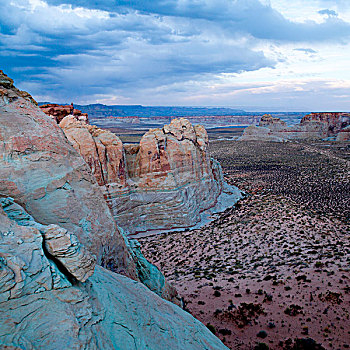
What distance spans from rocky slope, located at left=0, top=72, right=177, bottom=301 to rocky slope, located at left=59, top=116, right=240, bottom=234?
33.1 ft

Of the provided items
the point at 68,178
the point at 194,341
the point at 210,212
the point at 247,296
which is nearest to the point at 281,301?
the point at 247,296

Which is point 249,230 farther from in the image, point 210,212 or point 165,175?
point 165,175

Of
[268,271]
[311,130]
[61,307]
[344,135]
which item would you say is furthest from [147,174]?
[311,130]

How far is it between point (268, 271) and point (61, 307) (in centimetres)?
1275

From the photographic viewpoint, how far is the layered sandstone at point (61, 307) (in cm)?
406

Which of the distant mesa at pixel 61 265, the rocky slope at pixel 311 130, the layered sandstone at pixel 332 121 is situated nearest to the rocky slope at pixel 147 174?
the distant mesa at pixel 61 265

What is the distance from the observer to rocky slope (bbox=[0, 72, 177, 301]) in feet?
23.1

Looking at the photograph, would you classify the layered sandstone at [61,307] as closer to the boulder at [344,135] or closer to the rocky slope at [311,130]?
the rocky slope at [311,130]

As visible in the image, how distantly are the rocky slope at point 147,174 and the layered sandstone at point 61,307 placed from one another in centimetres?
1342

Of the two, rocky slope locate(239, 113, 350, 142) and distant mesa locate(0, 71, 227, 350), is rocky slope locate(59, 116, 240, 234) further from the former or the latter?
rocky slope locate(239, 113, 350, 142)

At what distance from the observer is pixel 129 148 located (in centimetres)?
2178

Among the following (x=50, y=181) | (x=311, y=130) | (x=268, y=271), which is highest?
(x=311, y=130)

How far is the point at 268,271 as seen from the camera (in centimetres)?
1477

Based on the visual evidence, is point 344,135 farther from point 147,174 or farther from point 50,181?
point 50,181
